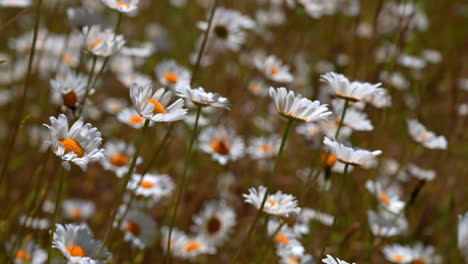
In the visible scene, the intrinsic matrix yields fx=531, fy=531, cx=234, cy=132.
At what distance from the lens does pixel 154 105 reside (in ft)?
3.66

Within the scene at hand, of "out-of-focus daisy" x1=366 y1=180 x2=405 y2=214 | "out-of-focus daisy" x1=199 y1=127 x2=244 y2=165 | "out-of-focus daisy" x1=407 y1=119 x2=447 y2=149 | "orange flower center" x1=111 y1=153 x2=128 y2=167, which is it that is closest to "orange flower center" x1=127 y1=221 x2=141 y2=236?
Result: "orange flower center" x1=111 y1=153 x2=128 y2=167

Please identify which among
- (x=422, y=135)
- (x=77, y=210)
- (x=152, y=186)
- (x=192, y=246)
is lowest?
(x=77, y=210)

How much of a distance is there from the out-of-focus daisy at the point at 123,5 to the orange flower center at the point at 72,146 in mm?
438

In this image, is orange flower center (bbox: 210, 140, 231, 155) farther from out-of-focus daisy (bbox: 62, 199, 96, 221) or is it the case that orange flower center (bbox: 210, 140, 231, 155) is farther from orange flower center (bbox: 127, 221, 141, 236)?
out-of-focus daisy (bbox: 62, 199, 96, 221)

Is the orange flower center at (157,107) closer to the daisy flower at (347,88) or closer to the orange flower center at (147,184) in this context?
the daisy flower at (347,88)

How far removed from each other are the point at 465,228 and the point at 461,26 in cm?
358

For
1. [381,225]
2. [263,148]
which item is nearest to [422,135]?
[381,225]

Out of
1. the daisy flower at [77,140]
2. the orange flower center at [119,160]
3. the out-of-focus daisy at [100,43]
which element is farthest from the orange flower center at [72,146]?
the orange flower center at [119,160]

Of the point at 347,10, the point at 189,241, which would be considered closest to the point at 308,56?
the point at 347,10

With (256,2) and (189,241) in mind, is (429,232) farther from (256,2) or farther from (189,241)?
(256,2)

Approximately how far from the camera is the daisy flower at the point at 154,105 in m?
1.09

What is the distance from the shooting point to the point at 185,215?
223 centimetres

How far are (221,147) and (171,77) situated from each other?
0.37 m

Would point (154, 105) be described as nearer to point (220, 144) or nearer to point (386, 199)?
point (220, 144)
